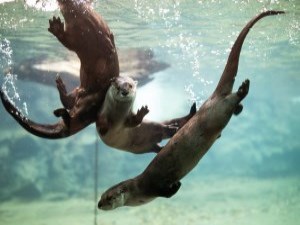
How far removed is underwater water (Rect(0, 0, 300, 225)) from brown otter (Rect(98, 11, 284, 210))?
2.98 m

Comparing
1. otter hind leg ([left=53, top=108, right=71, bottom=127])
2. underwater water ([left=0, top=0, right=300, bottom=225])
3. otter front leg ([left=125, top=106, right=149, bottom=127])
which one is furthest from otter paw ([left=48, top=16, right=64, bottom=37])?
underwater water ([left=0, top=0, right=300, bottom=225])

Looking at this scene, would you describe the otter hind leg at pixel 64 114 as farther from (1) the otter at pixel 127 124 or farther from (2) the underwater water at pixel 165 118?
(2) the underwater water at pixel 165 118

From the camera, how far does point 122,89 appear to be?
570cm

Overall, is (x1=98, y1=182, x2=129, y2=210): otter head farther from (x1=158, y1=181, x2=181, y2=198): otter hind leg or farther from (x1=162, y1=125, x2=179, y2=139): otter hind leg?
(x1=162, y1=125, x2=179, y2=139): otter hind leg

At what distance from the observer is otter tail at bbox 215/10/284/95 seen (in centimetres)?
520

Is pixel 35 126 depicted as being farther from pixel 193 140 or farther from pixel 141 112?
pixel 193 140

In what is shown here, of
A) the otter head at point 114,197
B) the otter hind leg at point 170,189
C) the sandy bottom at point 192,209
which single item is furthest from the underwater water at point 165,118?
the otter hind leg at point 170,189

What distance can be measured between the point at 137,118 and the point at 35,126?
1476 millimetres

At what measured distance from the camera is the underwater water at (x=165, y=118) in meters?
17.3

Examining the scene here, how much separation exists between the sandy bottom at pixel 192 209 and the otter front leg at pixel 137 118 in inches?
478

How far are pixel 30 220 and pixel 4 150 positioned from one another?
910 cm

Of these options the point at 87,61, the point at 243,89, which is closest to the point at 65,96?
the point at 87,61

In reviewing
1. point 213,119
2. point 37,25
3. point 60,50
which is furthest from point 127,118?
point 60,50

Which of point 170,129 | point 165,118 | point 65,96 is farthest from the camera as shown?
point 165,118
